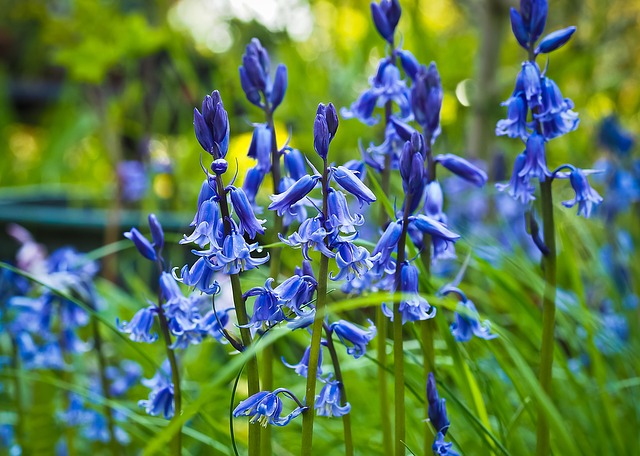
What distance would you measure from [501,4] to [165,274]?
2.87 m

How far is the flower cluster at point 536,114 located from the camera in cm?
118

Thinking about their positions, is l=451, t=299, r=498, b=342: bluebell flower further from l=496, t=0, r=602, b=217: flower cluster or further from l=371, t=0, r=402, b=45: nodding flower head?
l=371, t=0, r=402, b=45: nodding flower head

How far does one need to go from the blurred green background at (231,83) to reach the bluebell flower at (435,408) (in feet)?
4.58

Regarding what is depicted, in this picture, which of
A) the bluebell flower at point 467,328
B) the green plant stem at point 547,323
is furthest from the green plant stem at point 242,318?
the green plant stem at point 547,323

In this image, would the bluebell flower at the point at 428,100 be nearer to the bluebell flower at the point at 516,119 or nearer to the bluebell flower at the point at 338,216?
the bluebell flower at the point at 516,119

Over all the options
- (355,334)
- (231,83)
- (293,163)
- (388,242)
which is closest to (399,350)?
(355,334)

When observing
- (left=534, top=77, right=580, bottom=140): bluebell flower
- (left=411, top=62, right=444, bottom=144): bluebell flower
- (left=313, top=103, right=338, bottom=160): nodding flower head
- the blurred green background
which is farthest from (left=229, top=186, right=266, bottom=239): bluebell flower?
the blurred green background

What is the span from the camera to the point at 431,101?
123 centimetres

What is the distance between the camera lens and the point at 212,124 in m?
0.94

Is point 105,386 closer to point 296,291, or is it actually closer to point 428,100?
point 296,291

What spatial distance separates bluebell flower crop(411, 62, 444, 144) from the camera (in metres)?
1.22

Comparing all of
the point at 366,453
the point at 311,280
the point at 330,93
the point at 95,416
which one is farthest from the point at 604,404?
the point at 330,93

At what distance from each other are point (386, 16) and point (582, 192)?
473 mm

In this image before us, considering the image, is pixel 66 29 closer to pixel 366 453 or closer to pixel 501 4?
pixel 501 4
